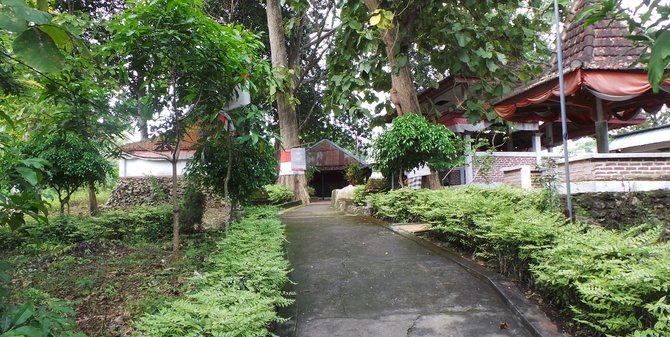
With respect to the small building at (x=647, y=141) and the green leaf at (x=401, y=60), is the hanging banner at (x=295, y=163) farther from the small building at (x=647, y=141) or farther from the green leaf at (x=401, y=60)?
the small building at (x=647, y=141)

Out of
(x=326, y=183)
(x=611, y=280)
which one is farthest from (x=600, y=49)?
(x=326, y=183)

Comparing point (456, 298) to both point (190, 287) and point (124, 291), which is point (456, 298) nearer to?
point (190, 287)

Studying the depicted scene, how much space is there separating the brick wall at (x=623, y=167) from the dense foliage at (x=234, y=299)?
506 cm

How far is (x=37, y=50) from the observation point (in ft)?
3.61

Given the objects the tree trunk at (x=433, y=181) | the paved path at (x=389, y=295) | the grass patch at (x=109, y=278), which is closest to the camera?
the paved path at (x=389, y=295)

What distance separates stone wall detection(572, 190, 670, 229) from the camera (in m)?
6.41

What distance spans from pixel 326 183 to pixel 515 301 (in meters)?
27.0

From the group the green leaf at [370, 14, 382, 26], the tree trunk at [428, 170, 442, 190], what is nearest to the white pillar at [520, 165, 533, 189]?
the tree trunk at [428, 170, 442, 190]

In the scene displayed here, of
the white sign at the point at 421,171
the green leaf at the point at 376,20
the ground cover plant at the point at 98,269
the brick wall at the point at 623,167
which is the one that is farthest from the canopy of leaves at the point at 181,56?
the brick wall at the point at 623,167

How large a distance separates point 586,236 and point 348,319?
2.23 meters

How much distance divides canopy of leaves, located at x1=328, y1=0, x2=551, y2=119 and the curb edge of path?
4.78 meters

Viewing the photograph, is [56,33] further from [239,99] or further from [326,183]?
[326,183]

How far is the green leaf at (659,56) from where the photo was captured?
3.69 feet

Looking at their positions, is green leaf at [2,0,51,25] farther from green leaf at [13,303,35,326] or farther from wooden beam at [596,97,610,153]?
wooden beam at [596,97,610,153]
